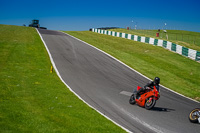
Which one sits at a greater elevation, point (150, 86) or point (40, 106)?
point (150, 86)

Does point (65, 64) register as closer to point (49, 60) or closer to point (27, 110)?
point (49, 60)

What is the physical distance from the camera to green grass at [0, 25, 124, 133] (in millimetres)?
7837

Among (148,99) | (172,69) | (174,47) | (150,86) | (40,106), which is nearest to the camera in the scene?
(40,106)

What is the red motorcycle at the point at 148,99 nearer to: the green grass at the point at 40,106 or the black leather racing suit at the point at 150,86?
the black leather racing suit at the point at 150,86

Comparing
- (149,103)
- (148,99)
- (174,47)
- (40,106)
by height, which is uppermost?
(174,47)

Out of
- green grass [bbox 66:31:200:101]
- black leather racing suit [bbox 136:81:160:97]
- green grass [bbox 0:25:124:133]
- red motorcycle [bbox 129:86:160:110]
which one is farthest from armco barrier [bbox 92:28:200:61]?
green grass [bbox 0:25:124:133]

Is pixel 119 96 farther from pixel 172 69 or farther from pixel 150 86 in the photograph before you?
pixel 172 69

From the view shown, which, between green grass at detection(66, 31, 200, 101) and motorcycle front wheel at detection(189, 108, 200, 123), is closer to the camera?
motorcycle front wheel at detection(189, 108, 200, 123)

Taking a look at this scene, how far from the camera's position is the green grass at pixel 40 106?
25.7ft

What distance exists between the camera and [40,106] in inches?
393

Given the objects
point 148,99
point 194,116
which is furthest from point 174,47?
point 194,116

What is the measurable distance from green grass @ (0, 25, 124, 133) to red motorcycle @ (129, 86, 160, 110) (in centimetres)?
298

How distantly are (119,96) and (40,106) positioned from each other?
516 cm

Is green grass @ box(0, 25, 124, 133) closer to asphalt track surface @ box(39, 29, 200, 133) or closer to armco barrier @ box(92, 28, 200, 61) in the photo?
asphalt track surface @ box(39, 29, 200, 133)
